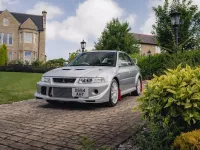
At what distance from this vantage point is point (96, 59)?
7520 mm

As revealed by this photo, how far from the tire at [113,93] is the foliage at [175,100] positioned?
296 cm

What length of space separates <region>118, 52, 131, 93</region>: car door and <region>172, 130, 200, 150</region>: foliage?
4.30m

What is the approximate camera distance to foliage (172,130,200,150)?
8.93ft

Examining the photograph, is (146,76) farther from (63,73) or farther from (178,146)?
(178,146)

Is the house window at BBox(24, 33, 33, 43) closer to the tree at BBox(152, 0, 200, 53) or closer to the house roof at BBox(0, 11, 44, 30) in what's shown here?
the house roof at BBox(0, 11, 44, 30)

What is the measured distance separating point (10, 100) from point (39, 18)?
38.6m

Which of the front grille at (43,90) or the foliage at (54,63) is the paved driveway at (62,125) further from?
the foliage at (54,63)

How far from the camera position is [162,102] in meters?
3.49

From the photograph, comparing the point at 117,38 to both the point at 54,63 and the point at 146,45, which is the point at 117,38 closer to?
the point at 54,63

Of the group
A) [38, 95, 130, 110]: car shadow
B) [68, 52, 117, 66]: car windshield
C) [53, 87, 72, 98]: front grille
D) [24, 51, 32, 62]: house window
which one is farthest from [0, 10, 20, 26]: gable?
[53, 87, 72, 98]: front grille

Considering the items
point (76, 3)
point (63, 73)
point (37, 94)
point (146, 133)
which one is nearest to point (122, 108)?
point (63, 73)

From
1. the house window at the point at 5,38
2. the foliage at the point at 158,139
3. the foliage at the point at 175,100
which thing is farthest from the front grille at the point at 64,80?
the house window at the point at 5,38

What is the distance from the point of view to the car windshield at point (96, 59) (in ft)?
24.1

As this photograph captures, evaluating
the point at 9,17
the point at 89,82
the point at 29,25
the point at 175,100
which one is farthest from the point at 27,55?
the point at 175,100
